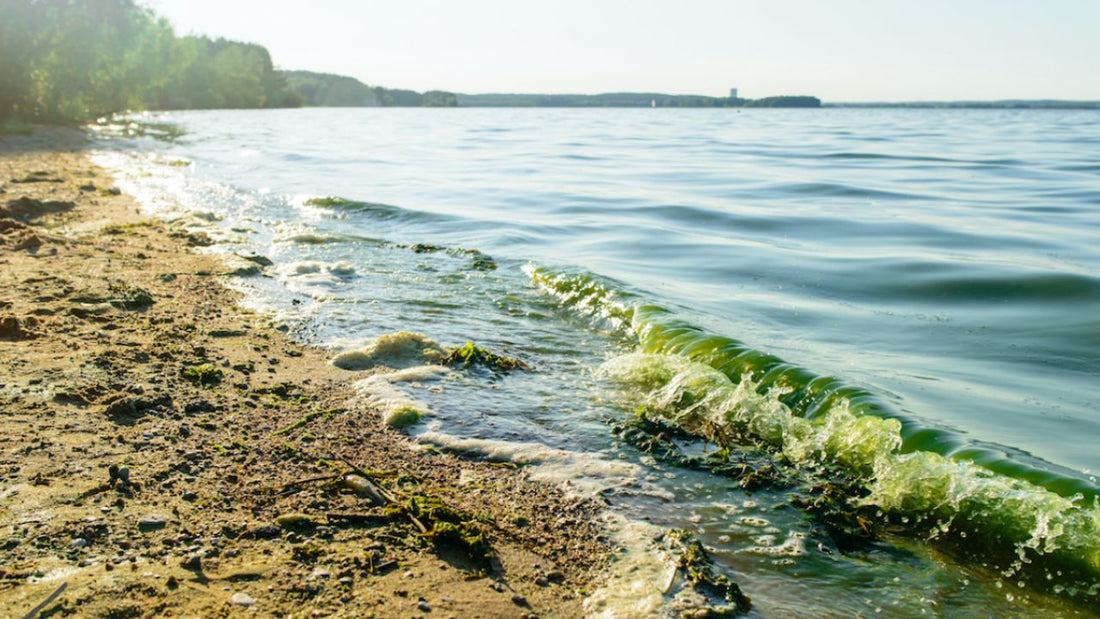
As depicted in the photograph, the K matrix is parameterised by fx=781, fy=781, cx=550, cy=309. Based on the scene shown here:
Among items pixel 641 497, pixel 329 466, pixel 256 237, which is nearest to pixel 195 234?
pixel 256 237

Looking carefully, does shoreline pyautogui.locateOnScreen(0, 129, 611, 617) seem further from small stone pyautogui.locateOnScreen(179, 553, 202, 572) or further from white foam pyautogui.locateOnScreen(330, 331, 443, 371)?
white foam pyautogui.locateOnScreen(330, 331, 443, 371)

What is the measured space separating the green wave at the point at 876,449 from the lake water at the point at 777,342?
0.04 ft

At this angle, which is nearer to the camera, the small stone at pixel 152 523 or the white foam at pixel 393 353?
the small stone at pixel 152 523

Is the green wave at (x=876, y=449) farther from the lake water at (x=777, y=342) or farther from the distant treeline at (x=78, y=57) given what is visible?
the distant treeline at (x=78, y=57)

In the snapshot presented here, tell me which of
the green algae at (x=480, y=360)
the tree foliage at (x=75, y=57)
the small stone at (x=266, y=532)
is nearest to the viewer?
the small stone at (x=266, y=532)

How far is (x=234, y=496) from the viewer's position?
2.89 m

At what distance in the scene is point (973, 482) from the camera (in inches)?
131

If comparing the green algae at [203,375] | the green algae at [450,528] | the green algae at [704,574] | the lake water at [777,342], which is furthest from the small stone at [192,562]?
the green algae at [203,375]

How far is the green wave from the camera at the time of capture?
3.02 meters

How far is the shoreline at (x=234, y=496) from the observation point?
7.64 ft

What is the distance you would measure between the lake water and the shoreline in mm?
365

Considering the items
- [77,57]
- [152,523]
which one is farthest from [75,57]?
[152,523]

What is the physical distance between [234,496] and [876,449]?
2884 millimetres

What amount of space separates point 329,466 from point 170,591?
3.27ft
